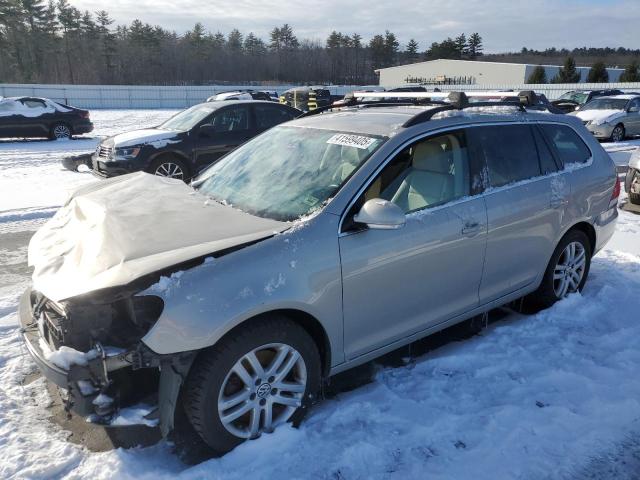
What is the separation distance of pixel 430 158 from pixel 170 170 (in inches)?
275

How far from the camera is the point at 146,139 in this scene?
366 inches

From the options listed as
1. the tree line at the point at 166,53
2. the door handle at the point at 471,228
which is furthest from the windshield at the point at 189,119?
the tree line at the point at 166,53

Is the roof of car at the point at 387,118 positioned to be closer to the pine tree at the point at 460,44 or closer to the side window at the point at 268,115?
the side window at the point at 268,115

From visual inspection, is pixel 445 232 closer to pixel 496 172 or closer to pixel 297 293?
pixel 496 172

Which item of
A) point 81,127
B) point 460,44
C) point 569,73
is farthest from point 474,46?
point 81,127

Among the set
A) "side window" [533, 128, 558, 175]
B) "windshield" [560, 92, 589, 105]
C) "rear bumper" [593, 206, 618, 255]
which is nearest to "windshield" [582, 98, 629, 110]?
"windshield" [560, 92, 589, 105]

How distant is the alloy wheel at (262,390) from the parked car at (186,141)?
7160 millimetres

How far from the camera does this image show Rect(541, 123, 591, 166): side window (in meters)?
4.36

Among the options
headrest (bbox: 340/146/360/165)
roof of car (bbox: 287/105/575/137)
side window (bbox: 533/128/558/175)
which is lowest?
side window (bbox: 533/128/558/175)

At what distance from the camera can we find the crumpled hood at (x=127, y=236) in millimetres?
2561

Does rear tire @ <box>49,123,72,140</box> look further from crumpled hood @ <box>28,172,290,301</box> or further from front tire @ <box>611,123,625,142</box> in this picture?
front tire @ <box>611,123,625,142</box>

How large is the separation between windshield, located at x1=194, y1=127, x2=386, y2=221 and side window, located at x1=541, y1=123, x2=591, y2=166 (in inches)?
75.0

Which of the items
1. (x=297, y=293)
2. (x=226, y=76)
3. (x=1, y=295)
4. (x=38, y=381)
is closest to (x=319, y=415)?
(x=297, y=293)

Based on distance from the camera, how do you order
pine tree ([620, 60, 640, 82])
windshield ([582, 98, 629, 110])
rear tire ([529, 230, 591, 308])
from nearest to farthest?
rear tire ([529, 230, 591, 308]), windshield ([582, 98, 629, 110]), pine tree ([620, 60, 640, 82])
